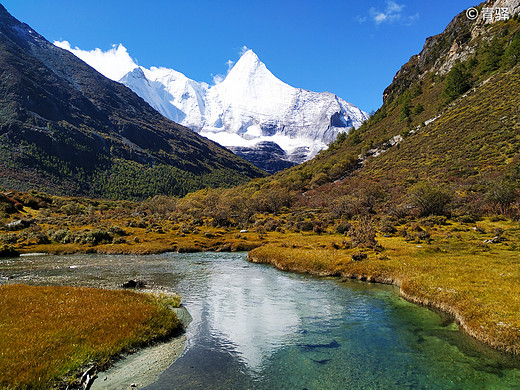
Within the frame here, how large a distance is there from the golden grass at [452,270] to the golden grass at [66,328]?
19495mm

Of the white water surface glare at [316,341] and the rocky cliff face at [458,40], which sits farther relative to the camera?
the rocky cliff face at [458,40]

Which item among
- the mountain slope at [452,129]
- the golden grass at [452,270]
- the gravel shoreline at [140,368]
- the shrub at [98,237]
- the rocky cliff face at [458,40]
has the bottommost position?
the gravel shoreline at [140,368]

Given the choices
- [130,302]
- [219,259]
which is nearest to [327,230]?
[219,259]

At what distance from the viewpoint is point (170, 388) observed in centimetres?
1263

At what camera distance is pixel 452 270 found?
88.3 ft

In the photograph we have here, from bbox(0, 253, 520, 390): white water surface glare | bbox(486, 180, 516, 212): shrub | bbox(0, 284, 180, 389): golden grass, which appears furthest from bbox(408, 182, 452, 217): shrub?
bbox(0, 284, 180, 389): golden grass

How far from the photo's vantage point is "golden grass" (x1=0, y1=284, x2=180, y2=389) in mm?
11773

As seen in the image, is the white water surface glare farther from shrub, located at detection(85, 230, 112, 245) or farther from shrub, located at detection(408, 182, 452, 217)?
shrub, located at detection(408, 182, 452, 217)

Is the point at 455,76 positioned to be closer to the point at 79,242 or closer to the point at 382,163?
the point at 382,163

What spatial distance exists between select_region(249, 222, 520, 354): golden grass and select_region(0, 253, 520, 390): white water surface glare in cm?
126

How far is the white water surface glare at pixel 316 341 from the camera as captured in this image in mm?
13281

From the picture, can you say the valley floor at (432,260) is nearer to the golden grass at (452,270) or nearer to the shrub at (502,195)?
the golden grass at (452,270)

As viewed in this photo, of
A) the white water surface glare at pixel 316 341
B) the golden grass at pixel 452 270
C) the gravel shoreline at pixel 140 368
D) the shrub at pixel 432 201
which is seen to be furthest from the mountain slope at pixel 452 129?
the gravel shoreline at pixel 140 368

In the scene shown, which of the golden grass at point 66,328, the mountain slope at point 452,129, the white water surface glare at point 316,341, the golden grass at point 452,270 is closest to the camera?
the golden grass at point 66,328
